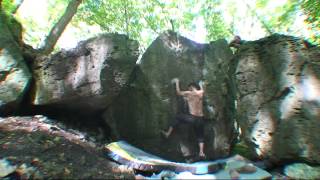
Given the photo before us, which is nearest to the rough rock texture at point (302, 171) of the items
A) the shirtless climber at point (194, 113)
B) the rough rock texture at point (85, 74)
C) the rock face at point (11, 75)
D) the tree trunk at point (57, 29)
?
the shirtless climber at point (194, 113)

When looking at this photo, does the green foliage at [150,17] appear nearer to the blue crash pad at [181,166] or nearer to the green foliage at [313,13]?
the green foliage at [313,13]

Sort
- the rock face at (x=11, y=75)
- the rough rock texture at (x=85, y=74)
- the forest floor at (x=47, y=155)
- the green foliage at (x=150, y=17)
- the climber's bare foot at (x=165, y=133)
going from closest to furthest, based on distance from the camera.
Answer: the forest floor at (x=47, y=155), the rock face at (x=11, y=75), the rough rock texture at (x=85, y=74), the climber's bare foot at (x=165, y=133), the green foliage at (x=150, y=17)

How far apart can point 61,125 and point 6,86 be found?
4.09 ft

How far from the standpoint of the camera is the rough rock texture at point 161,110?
647cm

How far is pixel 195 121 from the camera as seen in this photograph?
6.62 meters

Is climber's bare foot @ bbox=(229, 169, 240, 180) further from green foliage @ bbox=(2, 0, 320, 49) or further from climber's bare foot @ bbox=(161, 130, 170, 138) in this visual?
green foliage @ bbox=(2, 0, 320, 49)

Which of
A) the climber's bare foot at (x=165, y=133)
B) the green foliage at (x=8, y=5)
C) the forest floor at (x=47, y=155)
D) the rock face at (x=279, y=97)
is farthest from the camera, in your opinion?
the green foliage at (x=8, y=5)

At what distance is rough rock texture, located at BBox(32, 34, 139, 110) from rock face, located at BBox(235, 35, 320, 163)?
94.7 inches

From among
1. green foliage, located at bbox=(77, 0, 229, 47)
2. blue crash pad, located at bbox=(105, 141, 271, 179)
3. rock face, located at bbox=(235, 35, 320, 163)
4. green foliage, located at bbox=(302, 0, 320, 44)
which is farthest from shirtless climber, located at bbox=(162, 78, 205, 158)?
green foliage, located at bbox=(77, 0, 229, 47)

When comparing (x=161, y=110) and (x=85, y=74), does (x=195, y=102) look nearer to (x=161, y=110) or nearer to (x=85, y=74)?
(x=161, y=110)

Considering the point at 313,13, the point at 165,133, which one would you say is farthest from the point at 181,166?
→ the point at 313,13

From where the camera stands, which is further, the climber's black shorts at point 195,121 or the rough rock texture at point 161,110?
the climber's black shorts at point 195,121

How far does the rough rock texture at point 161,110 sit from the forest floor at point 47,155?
1.24 meters

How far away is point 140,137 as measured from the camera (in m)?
6.49
